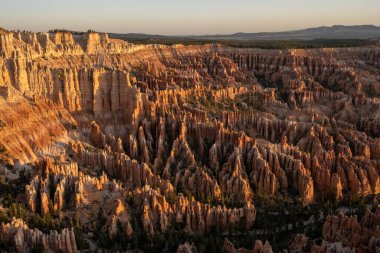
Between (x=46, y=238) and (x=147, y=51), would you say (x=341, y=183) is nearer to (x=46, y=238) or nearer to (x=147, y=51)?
(x=46, y=238)

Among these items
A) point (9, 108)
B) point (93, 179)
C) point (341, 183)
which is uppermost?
point (9, 108)

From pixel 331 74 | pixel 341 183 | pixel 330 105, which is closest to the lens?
pixel 341 183

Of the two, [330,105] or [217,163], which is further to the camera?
[330,105]

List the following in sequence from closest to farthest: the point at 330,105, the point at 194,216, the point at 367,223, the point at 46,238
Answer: the point at 46,238, the point at 367,223, the point at 194,216, the point at 330,105

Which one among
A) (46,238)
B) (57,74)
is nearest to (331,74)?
(57,74)

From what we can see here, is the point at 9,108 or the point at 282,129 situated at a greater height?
the point at 9,108

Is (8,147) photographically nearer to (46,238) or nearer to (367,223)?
(46,238)
